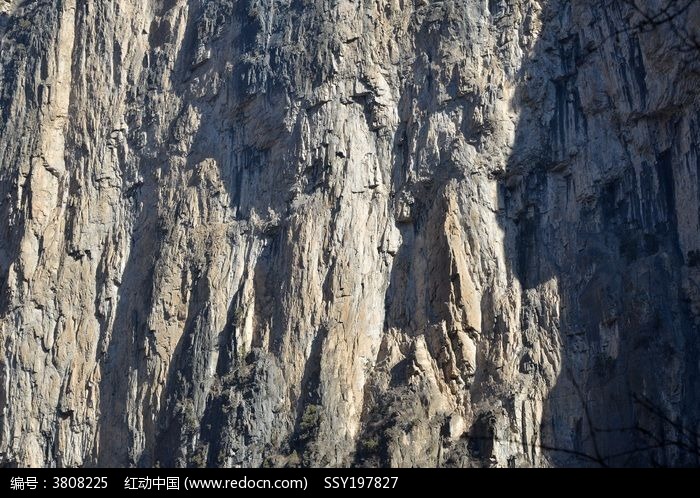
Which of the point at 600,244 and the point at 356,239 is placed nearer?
the point at 600,244

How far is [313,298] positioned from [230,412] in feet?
10.4

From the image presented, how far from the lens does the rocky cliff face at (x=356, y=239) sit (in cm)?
2373

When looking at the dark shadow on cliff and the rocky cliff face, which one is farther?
the rocky cliff face

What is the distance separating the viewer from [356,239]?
27000 mm

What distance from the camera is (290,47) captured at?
2977 cm

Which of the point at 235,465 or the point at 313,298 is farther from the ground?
the point at 313,298

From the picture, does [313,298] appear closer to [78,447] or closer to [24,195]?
[78,447]

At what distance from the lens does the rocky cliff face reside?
23.7 m

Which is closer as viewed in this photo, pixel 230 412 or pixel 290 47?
pixel 230 412

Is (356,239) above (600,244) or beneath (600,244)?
above
